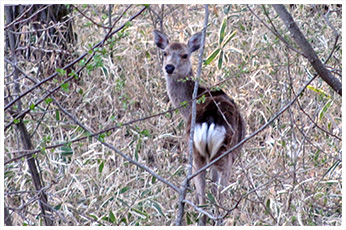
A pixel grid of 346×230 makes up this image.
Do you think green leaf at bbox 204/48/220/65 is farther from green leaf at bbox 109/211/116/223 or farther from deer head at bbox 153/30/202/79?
green leaf at bbox 109/211/116/223

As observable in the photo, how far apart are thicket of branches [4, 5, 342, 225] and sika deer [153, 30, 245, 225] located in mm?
174

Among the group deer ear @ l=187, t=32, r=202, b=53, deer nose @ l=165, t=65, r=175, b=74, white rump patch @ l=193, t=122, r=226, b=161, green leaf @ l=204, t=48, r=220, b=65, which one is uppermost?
deer ear @ l=187, t=32, r=202, b=53

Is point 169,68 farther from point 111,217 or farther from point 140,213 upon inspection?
point 111,217

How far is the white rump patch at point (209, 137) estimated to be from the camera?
448cm

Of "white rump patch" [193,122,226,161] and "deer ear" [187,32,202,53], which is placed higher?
"deer ear" [187,32,202,53]

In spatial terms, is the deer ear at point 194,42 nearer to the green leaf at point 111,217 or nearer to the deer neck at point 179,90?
the deer neck at point 179,90

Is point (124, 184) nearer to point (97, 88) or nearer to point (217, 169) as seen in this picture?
point (217, 169)

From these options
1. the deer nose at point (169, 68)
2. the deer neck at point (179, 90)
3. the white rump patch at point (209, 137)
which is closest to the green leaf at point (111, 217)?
the white rump patch at point (209, 137)

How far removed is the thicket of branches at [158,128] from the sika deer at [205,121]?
174 millimetres

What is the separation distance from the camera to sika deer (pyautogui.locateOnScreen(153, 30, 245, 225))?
14.8ft

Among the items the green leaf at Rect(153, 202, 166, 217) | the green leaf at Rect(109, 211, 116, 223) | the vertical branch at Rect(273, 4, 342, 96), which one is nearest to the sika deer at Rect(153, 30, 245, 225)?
the green leaf at Rect(153, 202, 166, 217)

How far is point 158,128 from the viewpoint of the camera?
223 inches

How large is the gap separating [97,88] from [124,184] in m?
1.60

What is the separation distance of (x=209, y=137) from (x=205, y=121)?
0.14m
